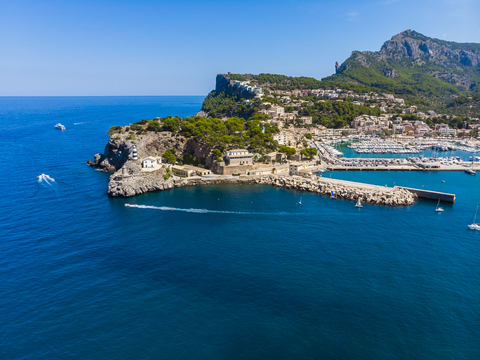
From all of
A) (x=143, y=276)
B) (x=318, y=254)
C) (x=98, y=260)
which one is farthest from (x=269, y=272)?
(x=98, y=260)

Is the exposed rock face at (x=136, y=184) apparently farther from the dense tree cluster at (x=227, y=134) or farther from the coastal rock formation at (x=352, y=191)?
the coastal rock formation at (x=352, y=191)

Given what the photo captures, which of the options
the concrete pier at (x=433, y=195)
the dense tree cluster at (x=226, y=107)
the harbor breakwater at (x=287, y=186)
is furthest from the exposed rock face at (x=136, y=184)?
the dense tree cluster at (x=226, y=107)

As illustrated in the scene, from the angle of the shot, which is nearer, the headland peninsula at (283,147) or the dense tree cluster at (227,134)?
the headland peninsula at (283,147)

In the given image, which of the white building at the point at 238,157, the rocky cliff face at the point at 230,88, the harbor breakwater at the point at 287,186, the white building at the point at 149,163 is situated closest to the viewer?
the harbor breakwater at the point at 287,186

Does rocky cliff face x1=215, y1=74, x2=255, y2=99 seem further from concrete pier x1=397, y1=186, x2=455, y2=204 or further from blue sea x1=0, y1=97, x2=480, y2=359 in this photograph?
blue sea x1=0, y1=97, x2=480, y2=359

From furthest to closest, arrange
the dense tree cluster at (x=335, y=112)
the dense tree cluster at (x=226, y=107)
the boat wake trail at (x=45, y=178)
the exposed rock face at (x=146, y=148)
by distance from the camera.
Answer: the dense tree cluster at (x=335, y=112) < the dense tree cluster at (x=226, y=107) < the exposed rock face at (x=146, y=148) < the boat wake trail at (x=45, y=178)

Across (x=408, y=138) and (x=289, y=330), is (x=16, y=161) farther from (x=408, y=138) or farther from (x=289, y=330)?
(x=408, y=138)

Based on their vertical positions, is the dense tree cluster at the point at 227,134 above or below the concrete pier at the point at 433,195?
above
